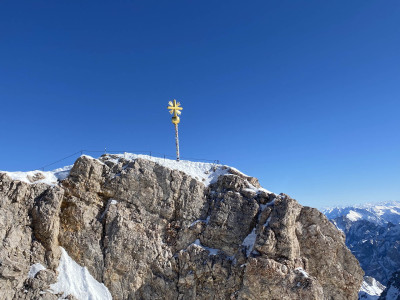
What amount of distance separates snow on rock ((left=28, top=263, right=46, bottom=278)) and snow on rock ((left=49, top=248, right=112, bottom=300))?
1884 millimetres

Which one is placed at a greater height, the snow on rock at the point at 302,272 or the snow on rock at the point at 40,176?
the snow on rock at the point at 40,176

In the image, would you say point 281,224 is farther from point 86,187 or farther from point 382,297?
point 382,297

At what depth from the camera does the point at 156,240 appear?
36.9m

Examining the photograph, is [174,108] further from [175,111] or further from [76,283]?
[76,283]

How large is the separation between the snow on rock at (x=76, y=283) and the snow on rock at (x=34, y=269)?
188cm

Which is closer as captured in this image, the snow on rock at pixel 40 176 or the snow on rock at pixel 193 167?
the snow on rock at pixel 40 176

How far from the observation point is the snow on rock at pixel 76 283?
3167 centimetres

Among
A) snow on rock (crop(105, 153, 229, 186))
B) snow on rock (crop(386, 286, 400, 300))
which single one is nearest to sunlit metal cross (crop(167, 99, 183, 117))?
snow on rock (crop(105, 153, 229, 186))

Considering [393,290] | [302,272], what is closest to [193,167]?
[302,272]

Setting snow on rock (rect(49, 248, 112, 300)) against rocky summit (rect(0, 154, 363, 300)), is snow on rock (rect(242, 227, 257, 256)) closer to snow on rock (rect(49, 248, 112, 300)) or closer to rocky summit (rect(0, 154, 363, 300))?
rocky summit (rect(0, 154, 363, 300))

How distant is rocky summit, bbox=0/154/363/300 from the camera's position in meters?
32.3

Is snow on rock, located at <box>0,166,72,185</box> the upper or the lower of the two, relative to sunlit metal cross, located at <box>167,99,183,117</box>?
lower

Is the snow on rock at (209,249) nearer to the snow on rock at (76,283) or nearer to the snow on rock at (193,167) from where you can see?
the snow on rock at (193,167)

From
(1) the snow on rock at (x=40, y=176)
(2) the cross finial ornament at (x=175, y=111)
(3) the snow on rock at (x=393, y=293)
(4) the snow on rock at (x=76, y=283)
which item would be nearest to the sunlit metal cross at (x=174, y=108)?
(2) the cross finial ornament at (x=175, y=111)
